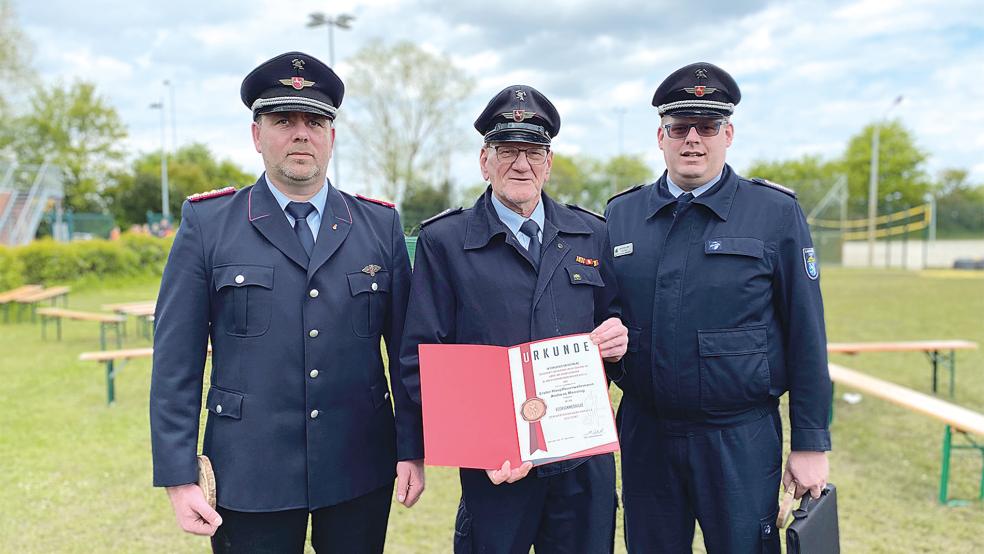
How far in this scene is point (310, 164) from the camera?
204 cm

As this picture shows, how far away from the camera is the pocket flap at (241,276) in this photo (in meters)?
1.96

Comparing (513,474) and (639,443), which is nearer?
(513,474)

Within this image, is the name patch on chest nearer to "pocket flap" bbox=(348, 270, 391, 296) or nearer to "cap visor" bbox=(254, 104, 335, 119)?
"pocket flap" bbox=(348, 270, 391, 296)

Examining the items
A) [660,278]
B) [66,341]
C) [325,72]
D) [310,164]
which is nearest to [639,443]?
[660,278]

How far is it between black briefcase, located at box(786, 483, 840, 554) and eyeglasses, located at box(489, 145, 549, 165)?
1434 millimetres

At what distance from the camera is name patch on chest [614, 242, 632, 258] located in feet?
8.25

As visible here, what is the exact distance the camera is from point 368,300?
2.13 metres

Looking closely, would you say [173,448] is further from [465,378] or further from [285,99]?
[285,99]

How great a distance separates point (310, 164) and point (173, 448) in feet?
3.08

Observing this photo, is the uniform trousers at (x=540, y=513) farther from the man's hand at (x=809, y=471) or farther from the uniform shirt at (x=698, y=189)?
the uniform shirt at (x=698, y=189)

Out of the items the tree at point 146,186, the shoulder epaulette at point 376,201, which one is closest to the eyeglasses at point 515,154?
the shoulder epaulette at point 376,201

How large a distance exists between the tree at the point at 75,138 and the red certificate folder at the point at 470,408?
45.5 metres

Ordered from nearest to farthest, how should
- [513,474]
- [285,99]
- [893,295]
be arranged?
[513,474]
[285,99]
[893,295]

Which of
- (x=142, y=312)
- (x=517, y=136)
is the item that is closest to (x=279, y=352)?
(x=517, y=136)
